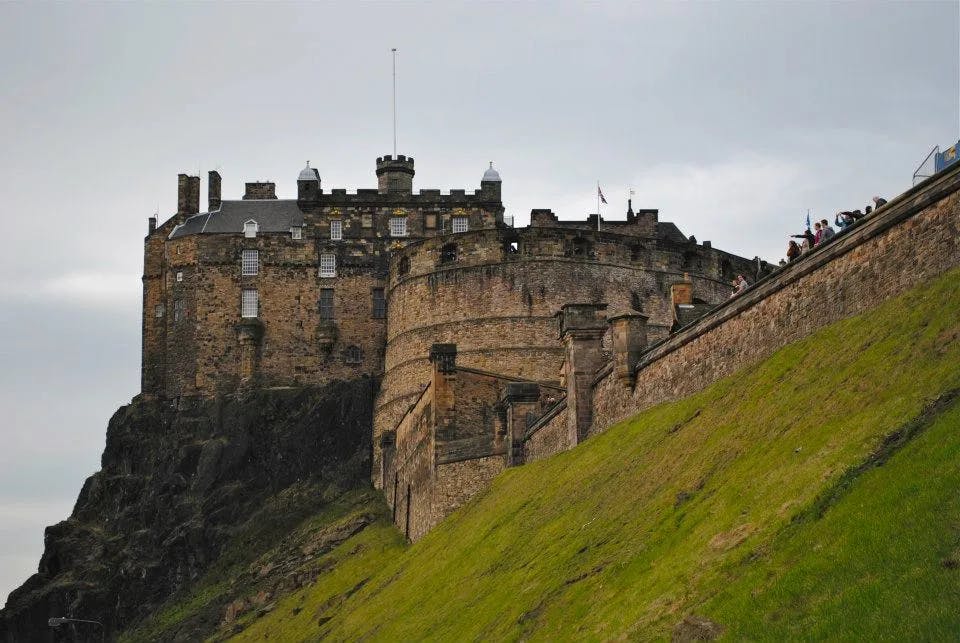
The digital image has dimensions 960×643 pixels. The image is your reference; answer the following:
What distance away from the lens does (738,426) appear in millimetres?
25656

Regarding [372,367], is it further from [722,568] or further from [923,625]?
[923,625]

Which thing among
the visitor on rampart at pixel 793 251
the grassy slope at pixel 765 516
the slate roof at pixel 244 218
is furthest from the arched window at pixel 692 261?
the visitor on rampart at pixel 793 251

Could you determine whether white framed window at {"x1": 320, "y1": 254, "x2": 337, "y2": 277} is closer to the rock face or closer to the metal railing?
the rock face

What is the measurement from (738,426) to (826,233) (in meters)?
4.37

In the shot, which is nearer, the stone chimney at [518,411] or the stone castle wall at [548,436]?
the stone castle wall at [548,436]

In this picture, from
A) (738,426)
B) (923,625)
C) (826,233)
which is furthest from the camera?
(826,233)

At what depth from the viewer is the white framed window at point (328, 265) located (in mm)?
76000

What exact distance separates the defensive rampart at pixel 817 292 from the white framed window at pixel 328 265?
41741 mm

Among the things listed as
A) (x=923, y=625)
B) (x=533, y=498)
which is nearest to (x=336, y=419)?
(x=533, y=498)

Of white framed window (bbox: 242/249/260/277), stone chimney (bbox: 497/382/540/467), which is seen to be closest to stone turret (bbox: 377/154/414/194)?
white framed window (bbox: 242/249/260/277)

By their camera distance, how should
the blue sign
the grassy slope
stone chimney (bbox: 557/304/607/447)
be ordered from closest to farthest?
the grassy slope
the blue sign
stone chimney (bbox: 557/304/607/447)

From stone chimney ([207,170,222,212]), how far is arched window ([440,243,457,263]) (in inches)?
670

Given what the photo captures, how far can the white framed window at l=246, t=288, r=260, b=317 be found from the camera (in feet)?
248

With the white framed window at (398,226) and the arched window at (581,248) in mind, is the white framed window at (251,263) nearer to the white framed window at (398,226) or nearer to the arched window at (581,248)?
the white framed window at (398,226)
